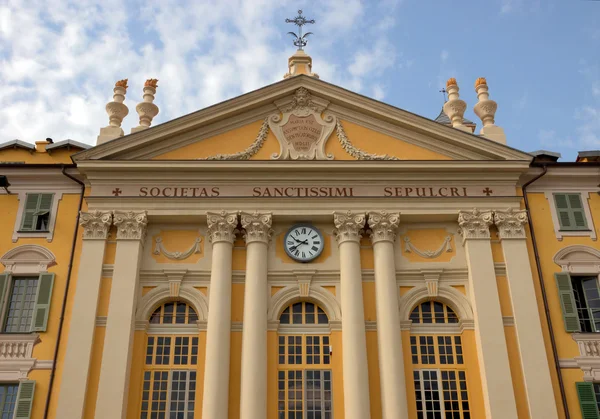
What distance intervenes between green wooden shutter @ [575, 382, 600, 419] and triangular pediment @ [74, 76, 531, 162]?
7.89 metres

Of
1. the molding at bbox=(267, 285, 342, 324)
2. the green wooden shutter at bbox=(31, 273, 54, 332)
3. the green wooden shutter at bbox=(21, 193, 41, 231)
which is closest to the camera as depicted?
the green wooden shutter at bbox=(31, 273, 54, 332)

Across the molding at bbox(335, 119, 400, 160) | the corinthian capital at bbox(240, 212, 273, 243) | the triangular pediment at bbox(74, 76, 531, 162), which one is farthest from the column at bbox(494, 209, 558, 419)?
the corinthian capital at bbox(240, 212, 273, 243)

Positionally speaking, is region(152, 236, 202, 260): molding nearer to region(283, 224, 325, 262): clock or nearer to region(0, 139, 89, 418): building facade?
region(0, 139, 89, 418): building facade

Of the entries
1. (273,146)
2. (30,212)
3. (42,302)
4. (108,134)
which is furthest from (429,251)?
(30,212)

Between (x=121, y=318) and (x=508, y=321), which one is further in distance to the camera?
(x=508, y=321)

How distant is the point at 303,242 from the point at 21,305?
9.65 metres

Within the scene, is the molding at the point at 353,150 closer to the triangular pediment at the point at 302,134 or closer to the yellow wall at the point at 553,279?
the triangular pediment at the point at 302,134

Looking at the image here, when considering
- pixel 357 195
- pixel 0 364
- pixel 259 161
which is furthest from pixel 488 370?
pixel 0 364

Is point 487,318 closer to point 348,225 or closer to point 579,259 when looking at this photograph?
point 579,259

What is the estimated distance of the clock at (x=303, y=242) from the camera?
23766mm

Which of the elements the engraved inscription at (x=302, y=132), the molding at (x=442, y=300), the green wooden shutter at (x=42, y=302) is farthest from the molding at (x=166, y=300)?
the molding at (x=442, y=300)

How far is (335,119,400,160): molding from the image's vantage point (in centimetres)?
2475

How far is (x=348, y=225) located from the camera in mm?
23766

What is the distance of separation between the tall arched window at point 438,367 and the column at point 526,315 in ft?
6.40
